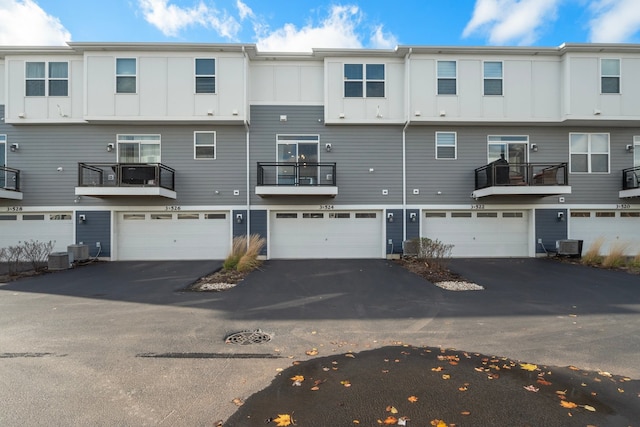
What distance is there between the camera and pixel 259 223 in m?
12.8

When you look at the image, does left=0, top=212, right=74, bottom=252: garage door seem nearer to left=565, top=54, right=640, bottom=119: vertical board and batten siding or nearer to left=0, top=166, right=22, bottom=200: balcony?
left=0, top=166, right=22, bottom=200: balcony

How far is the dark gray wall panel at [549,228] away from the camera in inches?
508

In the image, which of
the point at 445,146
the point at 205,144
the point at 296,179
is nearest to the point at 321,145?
the point at 296,179

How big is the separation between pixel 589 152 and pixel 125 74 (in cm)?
1936

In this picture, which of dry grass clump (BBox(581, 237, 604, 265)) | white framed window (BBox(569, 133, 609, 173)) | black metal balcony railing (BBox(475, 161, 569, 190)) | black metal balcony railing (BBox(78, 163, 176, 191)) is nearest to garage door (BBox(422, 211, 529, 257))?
black metal balcony railing (BBox(475, 161, 569, 190))

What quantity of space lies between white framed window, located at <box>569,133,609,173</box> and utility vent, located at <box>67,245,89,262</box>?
65.4 feet

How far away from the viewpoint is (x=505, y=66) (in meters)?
12.7

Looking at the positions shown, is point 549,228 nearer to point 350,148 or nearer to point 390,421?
point 350,148

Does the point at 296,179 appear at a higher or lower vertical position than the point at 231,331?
higher

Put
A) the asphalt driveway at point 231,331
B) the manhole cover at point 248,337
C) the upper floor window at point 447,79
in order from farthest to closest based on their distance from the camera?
the upper floor window at point 447,79, the manhole cover at point 248,337, the asphalt driveway at point 231,331

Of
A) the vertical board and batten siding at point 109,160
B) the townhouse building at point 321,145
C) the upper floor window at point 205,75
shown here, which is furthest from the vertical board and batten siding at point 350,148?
the upper floor window at point 205,75

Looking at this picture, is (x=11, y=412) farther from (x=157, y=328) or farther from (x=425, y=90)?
(x=425, y=90)

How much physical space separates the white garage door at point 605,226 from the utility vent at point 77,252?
1962cm

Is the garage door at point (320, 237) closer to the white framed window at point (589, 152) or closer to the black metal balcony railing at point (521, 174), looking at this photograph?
the black metal balcony railing at point (521, 174)
